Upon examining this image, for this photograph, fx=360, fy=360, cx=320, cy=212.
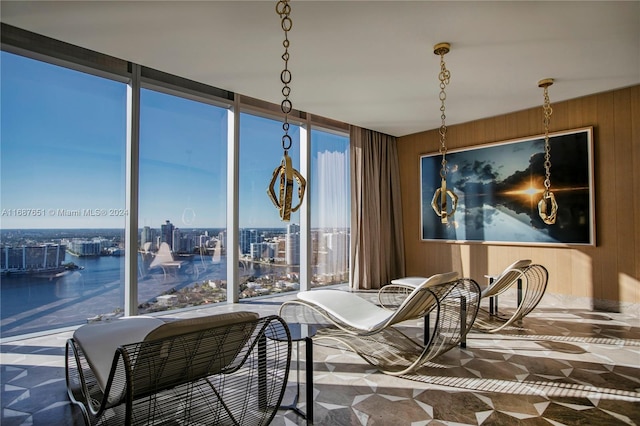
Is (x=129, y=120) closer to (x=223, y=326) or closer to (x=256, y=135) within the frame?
(x=256, y=135)

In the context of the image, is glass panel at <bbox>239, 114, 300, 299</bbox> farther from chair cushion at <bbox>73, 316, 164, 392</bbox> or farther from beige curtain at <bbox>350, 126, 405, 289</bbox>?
chair cushion at <bbox>73, 316, 164, 392</bbox>

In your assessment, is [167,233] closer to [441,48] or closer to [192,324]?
[192,324]

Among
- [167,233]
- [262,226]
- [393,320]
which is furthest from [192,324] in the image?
[262,226]

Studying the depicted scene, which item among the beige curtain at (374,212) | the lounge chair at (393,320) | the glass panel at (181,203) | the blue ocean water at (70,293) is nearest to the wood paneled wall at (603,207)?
the beige curtain at (374,212)

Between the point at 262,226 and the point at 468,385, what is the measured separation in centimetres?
343

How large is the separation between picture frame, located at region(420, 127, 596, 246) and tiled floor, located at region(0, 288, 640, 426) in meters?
1.54

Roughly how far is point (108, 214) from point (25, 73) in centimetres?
149

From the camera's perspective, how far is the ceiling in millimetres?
2588

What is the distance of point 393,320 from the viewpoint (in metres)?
2.59

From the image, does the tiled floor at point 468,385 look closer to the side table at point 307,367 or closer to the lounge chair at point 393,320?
the side table at point 307,367

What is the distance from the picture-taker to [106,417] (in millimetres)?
2037

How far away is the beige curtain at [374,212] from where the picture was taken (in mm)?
5984

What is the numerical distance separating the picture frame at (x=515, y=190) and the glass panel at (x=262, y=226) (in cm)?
242

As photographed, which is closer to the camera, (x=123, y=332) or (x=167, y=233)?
(x=123, y=332)
